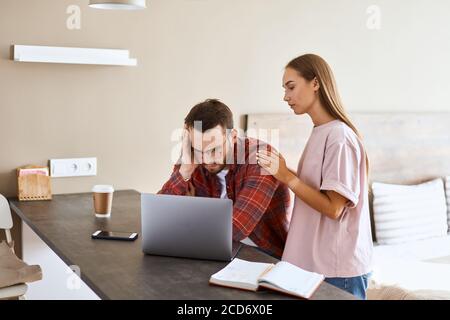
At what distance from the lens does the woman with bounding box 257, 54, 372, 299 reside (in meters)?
2.09

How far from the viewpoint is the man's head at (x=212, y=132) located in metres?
2.19

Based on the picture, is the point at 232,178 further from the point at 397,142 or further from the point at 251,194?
the point at 397,142

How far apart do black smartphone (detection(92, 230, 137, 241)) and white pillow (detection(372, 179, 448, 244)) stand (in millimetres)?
1958

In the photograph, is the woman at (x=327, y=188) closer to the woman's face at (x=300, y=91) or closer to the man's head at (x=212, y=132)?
the woman's face at (x=300, y=91)

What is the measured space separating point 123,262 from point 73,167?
1.21 m

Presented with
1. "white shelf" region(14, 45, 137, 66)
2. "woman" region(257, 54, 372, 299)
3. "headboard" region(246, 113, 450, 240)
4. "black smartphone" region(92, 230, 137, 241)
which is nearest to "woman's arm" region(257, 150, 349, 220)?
"woman" region(257, 54, 372, 299)

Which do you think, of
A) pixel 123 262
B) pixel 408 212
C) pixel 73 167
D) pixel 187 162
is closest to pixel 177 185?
pixel 187 162

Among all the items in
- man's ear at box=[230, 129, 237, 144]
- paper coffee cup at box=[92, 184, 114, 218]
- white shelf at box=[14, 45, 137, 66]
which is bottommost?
paper coffee cup at box=[92, 184, 114, 218]

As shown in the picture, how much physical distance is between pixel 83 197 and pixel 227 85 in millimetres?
969

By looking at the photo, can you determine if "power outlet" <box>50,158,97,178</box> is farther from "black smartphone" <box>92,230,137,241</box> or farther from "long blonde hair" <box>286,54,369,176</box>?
"long blonde hair" <box>286,54,369,176</box>

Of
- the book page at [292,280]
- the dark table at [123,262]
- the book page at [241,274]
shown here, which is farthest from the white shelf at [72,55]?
the book page at [292,280]

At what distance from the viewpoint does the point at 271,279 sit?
5.39 feet

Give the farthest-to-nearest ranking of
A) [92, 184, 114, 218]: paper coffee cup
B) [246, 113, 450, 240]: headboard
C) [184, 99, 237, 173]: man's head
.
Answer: [246, 113, 450, 240]: headboard
[92, 184, 114, 218]: paper coffee cup
[184, 99, 237, 173]: man's head

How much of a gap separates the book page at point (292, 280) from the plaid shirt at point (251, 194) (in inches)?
15.9
